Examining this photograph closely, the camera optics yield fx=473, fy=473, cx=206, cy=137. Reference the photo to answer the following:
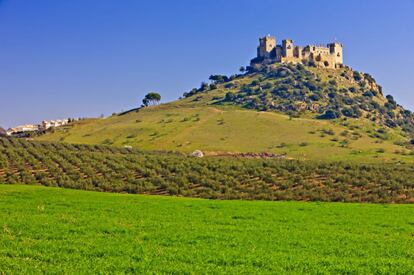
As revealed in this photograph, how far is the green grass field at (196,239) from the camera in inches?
515

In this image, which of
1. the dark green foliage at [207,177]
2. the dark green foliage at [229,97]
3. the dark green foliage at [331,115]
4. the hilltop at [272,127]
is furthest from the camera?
the dark green foliage at [229,97]

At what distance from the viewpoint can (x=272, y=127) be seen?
14012 cm

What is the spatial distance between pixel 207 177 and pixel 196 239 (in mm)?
34102

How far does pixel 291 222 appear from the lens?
22.7 meters

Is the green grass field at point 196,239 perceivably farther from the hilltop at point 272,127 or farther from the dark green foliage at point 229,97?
the dark green foliage at point 229,97

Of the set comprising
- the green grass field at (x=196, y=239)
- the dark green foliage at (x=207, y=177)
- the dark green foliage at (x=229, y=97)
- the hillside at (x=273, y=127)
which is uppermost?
the dark green foliage at (x=229, y=97)

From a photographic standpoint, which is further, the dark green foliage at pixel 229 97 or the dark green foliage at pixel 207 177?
the dark green foliage at pixel 229 97

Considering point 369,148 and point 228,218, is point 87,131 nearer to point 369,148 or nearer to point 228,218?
point 369,148

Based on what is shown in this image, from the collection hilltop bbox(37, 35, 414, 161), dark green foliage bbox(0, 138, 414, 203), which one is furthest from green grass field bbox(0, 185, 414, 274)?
hilltop bbox(37, 35, 414, 161)

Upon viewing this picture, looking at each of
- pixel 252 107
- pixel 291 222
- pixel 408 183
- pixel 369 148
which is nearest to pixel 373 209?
pixel 291 222

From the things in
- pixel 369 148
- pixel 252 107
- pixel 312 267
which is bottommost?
pixel 312 267

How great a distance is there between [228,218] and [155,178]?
2690 cm

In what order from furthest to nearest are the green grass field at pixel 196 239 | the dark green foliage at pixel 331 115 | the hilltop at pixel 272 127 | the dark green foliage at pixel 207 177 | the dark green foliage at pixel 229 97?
the dark green foliage at pixel 229 97 → the dark green foliage at pixel 331 115 → the hilltop at pixel 272 127 → the dark green foliage at pixel 207 177 → the green grass field at pixel 196 239

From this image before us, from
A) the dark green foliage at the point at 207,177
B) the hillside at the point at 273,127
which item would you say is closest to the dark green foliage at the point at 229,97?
the hillside at the point at 273,127
